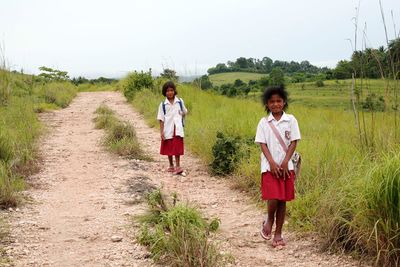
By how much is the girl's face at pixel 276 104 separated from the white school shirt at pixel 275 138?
0.20 ft

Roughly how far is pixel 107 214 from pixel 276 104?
6.77ft

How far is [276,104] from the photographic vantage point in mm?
4219

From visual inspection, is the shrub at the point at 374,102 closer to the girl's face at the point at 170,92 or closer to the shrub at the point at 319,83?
the girl's face at the point at 170,92

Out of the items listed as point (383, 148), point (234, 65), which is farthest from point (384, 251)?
point (234, 65)

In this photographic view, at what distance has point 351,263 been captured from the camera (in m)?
3.62

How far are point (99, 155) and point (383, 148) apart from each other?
4.98m

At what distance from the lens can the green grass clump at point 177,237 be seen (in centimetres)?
332

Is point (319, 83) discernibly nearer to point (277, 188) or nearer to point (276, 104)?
point (276, 104)

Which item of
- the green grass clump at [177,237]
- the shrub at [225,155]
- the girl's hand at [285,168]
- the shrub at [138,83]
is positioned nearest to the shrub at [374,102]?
the girl's hand at [285,168]

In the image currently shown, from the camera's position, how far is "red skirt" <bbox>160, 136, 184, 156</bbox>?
7.26 metres

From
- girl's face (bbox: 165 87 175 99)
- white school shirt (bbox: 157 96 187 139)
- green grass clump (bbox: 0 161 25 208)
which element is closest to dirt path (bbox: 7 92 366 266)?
green grass clump (bbox: 0 161 25 208)

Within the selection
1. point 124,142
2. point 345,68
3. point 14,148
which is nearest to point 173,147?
point 124,142

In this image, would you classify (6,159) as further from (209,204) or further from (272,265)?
(272,265)

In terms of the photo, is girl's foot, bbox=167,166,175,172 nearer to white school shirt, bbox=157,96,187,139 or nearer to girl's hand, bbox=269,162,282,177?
white school shirt, bbox=157,96,187,139
